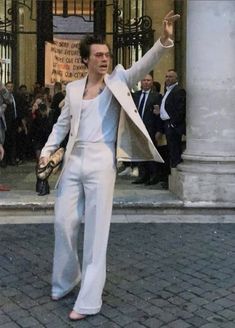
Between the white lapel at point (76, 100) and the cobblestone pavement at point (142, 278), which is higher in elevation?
the white lapel at point (76, 100)

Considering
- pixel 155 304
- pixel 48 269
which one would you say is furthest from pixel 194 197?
pixel 155 304

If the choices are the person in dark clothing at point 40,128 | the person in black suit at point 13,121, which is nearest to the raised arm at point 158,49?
the person in dark clothing at point 40,128

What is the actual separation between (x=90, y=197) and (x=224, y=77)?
4.07m

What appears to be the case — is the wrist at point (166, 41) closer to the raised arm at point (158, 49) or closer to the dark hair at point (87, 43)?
the raised arm at point (158, 49)

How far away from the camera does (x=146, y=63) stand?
4.45 m

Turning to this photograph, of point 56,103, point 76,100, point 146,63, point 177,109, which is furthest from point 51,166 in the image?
point 56,103

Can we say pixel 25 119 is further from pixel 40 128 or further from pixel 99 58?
pixel 99 58

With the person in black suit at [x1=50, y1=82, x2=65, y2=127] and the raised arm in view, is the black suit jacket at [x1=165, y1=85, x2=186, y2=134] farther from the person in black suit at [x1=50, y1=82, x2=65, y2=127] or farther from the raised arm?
the raised arm

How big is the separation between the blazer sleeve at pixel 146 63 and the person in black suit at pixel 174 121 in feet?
14.4

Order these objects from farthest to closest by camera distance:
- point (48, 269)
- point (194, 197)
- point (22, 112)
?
point (22, 112), point (194, 197), point (48, 269)

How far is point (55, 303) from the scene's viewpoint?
492 cm

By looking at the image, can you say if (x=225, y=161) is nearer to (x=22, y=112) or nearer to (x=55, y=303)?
(x=55, y=303)

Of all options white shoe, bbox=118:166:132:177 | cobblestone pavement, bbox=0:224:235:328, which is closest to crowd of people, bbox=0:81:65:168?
white shoe, bbox=118:166:132:177

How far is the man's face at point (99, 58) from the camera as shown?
15.0 feet
